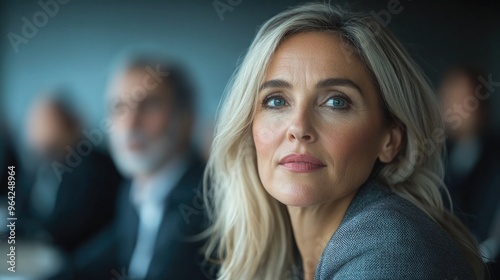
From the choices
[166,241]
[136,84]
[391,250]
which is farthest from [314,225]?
[136,84]

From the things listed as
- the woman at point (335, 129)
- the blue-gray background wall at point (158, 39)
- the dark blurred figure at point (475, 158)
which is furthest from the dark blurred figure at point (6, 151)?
the dark blurred figure at point (475, 158)

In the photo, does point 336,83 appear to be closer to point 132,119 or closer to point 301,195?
point 301,195

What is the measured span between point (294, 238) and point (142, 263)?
0.80 metres

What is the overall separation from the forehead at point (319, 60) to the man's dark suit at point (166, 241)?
2.80 ft

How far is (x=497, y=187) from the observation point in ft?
6.81

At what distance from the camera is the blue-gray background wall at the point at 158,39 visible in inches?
81.0

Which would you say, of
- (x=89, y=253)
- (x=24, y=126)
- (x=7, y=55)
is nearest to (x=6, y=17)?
(x=7, y=55)

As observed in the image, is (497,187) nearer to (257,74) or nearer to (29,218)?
(257,74)

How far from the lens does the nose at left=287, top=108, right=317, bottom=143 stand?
1171 millimetres

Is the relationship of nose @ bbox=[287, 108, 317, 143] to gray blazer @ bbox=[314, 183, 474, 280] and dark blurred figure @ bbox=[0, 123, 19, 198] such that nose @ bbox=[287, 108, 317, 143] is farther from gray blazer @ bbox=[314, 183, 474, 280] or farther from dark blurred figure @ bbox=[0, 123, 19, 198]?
dark blurred figure @ bbox=[0, 123, 19, 198]

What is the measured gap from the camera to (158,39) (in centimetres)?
207

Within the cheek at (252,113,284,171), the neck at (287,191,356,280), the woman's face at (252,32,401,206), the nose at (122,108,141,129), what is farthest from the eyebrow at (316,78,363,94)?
the nose at (122,108,141,129)

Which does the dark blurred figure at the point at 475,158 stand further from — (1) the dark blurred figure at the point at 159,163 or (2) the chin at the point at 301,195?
(2) the chin at the point at 301,195

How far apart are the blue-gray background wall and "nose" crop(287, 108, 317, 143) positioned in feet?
2.89
